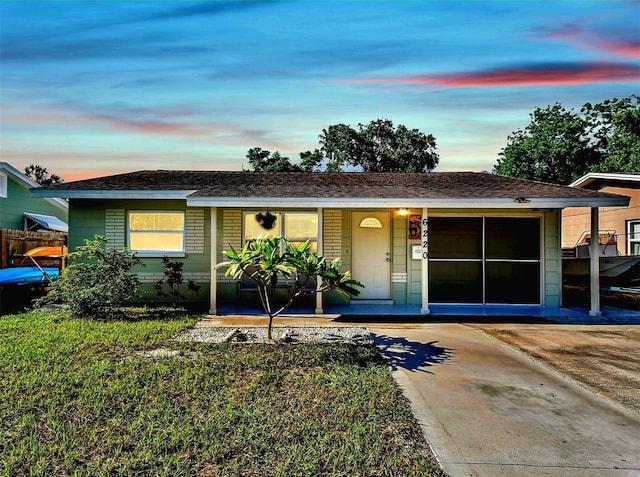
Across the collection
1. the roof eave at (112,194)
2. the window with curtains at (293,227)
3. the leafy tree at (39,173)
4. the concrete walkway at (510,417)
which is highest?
the leafy tree at (39,173)

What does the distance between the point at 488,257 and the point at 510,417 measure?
6690 mm

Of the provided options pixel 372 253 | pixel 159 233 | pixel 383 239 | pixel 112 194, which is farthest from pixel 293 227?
pixel 112 194

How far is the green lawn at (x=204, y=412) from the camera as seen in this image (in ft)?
10.3

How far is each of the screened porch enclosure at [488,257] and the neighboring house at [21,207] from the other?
12558 mm

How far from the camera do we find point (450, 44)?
32.5 feet

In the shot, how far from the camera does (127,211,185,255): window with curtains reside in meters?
10.3

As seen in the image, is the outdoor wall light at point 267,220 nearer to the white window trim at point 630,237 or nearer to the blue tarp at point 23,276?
the blue tarp at point 23,276

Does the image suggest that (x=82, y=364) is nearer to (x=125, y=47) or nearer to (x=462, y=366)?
(x=462, y=366)

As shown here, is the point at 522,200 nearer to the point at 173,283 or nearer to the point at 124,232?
the point at 173,283

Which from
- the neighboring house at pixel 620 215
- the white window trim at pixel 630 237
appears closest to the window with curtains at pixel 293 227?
the neighboring house at pixel 620 215

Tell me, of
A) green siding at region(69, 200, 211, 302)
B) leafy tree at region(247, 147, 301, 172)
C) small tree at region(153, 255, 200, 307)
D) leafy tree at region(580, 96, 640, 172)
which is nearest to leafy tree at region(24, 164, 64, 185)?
leafy tree at region(247, 147, 301, 172)

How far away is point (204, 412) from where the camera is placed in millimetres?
4000

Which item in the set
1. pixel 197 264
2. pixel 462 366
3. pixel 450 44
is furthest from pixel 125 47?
pixel 462 366

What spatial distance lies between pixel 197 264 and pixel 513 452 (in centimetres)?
824
